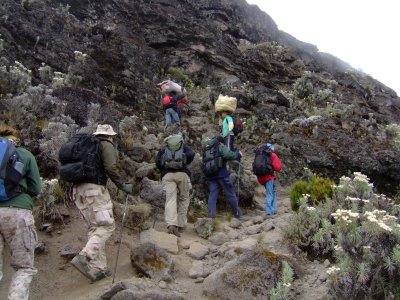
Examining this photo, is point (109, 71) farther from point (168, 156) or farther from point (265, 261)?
point (265, 261)

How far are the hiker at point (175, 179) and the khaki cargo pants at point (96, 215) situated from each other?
6.17 feet

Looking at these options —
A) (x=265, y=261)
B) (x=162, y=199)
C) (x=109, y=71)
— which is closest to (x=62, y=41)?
(x=109, y=71)

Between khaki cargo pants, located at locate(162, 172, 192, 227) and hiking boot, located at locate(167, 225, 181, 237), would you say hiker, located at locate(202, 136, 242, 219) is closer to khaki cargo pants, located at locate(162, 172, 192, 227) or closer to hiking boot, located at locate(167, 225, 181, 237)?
khaki cargo pants, located at locate(162, 172, 192, 227)

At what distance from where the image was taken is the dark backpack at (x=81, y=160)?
6301 mm

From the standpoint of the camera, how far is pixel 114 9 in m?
21.3

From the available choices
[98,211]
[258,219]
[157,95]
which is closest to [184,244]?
[98,211]

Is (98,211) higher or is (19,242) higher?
(98,211)

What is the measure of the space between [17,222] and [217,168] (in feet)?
15.2

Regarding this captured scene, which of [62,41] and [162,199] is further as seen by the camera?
[62,41]

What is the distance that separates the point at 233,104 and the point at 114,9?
44.1 feet

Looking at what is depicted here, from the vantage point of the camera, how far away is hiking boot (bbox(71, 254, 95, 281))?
20.3 feet

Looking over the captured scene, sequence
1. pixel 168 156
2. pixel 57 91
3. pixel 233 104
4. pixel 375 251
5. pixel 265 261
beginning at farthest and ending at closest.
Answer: pixel 57 91 < pixel 233 104 < pixel 168 156 < pixel 265 261 < pixel 375 251

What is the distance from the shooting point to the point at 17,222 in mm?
5305

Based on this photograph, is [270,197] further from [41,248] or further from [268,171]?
[41,248]
